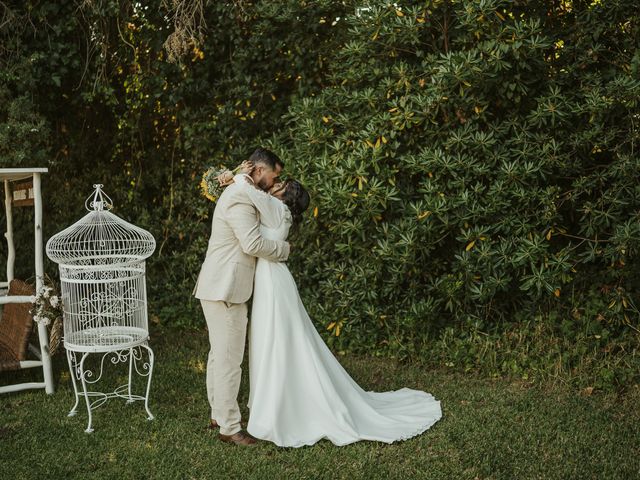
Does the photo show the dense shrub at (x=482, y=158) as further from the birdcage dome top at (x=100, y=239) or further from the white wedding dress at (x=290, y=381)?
the birdcage dome top at (x=100, y=239)

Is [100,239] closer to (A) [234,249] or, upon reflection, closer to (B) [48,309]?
(B) [48,309]

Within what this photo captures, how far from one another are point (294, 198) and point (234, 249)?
2.22ft

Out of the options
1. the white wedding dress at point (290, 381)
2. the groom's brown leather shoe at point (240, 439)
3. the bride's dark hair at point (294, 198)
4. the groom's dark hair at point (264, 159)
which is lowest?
the groom's brown leather shoe at point (240, 439)

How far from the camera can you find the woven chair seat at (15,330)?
6069mm

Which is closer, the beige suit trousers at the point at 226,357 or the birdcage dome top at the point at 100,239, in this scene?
the beige suit trousers at the point at 226,357

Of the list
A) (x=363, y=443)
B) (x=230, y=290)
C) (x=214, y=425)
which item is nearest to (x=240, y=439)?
(x=214, y=425)

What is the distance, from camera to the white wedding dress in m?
4.91

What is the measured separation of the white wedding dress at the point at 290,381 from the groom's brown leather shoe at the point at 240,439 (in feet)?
0.28

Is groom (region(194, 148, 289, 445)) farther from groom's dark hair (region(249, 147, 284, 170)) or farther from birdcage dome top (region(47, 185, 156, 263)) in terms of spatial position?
birdcage dome top (region(47, 185, 156, 263))

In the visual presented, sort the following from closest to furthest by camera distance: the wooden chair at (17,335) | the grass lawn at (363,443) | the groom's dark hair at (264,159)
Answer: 1. the grass lawn at (363,443)
2. the groom's dark hair at (264,159)
3. the wooden chair at (17,335)

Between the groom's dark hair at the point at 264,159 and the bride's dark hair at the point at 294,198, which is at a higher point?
Answer: the groom's dark hair at the point at 264,159

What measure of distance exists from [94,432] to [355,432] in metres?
2.04

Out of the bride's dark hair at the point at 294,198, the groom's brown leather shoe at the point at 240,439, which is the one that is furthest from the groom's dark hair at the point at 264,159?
the groom's brown leather shoe at the point at 240,439

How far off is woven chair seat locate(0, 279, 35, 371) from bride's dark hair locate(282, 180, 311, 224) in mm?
2614
